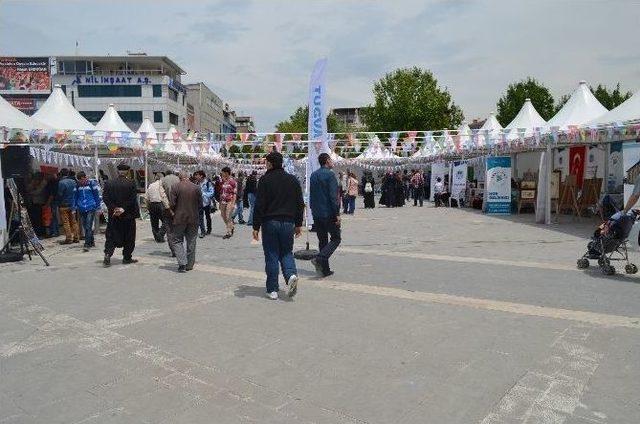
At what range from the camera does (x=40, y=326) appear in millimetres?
5465

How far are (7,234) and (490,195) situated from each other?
586 inches

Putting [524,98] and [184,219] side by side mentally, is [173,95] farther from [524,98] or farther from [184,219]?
[184,219]

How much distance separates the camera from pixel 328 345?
465cm

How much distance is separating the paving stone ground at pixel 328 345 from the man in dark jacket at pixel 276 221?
1.13 ft

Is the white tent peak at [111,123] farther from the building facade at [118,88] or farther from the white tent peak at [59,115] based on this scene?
the building facade at [118,88]

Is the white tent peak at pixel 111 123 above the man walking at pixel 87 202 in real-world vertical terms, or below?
above

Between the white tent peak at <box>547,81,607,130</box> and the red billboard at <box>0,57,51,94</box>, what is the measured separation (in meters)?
70.9

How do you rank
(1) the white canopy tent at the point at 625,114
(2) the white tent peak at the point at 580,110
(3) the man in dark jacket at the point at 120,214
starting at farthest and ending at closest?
(2) the white tent peak at the point at 580,110 → (1) the white canopy tent at the point at 625,114 → (3) the man in dark jacket at the point at 120,214

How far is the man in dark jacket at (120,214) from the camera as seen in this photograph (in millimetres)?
9141

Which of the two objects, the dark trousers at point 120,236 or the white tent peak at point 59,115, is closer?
the dark trousers at point 120,236

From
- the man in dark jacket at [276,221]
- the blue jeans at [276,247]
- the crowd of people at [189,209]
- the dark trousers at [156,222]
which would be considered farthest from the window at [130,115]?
the blue jeans at [276,247]

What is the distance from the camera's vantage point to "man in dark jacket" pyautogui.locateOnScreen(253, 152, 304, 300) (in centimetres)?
634

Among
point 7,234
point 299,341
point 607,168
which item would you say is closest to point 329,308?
point 299,341

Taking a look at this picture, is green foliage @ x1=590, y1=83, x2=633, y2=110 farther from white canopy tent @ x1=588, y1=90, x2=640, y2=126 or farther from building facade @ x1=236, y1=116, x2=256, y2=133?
building facade @ x1=236, y1=116, x2=256, y2=133
